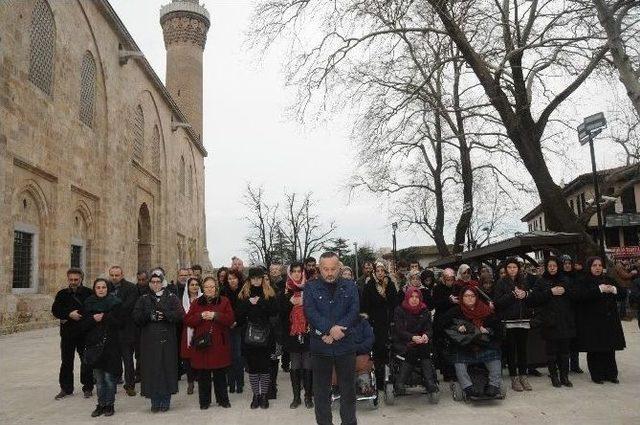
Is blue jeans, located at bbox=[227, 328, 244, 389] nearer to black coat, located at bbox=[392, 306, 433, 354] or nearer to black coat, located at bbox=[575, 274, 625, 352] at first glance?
black coat, located at bbox=[392, 306, 433, 354]

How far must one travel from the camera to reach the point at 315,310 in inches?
189

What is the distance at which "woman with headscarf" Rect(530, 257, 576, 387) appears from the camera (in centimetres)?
750

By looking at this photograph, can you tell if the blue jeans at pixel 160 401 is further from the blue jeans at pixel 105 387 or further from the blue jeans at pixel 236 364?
the blue jeans at pixel 236 364

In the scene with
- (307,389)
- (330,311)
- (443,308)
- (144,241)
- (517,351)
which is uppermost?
(144,241)

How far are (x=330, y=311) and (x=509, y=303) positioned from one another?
3.65 meters

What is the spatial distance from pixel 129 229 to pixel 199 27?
79.9 ft

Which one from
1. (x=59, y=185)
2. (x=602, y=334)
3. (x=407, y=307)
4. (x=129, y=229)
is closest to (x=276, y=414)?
(x=407, y=307)

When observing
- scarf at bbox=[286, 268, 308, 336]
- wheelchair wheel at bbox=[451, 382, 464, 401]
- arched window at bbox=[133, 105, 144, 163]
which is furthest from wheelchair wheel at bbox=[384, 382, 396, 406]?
arched window at bbox=[133, 105, 144, 163]

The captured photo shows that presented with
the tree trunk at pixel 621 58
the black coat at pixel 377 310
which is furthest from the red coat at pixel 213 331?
the tree trunk at pixel 621 58

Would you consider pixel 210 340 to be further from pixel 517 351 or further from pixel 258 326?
pixel 517 351

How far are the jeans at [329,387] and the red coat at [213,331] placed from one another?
8.08 feet

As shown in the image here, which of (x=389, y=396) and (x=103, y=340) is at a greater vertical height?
(x=103, y=340)

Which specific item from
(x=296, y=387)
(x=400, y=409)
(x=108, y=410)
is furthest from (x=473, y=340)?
(x=108, y=410)

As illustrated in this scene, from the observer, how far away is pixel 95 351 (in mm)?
6785
